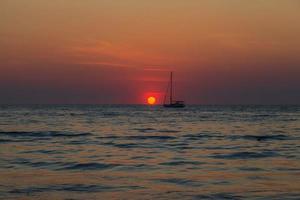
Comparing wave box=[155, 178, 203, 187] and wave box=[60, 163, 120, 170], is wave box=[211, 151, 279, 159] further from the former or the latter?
wave box=[155, 178, 203, 187]

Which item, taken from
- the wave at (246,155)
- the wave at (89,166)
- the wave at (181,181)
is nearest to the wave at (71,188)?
the wave at (181,181)

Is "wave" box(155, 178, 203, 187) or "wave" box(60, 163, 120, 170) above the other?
"wave" box(155, 178, 203, 187)

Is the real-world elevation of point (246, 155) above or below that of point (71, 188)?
below

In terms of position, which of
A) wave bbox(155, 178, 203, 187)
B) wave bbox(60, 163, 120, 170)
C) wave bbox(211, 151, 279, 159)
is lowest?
wave bbox(211, 151, 279, 159)

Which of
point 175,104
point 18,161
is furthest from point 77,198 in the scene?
point 175,104

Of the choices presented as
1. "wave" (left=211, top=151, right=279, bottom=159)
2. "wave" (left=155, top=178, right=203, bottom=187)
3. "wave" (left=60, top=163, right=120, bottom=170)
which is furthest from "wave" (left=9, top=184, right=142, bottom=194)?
"wave" (left=211, top=151, right=279, bottom=159)

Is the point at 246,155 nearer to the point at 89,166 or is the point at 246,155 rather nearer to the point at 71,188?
the point at 89,166

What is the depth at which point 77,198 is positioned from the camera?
40.4 feet

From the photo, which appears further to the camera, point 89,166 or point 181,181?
point 89,166

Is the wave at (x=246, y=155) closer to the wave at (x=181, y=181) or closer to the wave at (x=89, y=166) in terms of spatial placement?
the wave at (x=89, y=166)

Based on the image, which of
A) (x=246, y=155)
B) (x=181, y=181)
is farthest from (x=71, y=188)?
(x=246, y=155)

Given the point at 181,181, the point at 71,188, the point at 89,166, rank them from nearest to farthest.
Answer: the point at 71,188 → the point at 181,181 → the point at 89,166

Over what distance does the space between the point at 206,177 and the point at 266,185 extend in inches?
90.7

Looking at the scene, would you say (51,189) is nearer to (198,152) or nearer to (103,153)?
(103,153)
